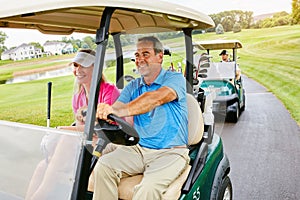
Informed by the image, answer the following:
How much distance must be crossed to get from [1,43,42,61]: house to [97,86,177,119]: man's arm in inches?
20.4

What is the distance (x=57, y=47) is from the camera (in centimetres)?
204

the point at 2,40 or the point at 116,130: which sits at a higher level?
the point at 2,40

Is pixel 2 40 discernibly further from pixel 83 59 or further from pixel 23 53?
pixel 83 59

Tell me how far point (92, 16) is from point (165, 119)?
74 centimetres

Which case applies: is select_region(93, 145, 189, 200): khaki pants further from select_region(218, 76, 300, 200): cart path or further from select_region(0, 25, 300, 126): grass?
select_region(218, 76, 300, 200): cart path

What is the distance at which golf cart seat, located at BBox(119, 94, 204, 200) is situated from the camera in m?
1.94

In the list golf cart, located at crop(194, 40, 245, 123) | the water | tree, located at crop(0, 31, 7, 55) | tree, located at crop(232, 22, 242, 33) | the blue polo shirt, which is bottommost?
golf cart, located at crop(194, 40, 245, 123)

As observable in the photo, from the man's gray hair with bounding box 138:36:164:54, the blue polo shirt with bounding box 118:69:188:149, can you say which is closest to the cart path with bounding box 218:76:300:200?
the blue polo shirt with bounding box 118:69:188:149

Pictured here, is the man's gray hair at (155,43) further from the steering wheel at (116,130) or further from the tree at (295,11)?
the tree at (295,11)

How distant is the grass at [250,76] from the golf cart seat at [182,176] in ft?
1.28

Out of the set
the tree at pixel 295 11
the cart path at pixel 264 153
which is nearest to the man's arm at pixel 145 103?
the cart path at pixel 264 153

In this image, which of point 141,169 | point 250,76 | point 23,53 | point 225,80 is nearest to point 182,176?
point 141,169

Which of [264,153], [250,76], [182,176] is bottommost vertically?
[250,76]

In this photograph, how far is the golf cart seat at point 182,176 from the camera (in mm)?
1944
